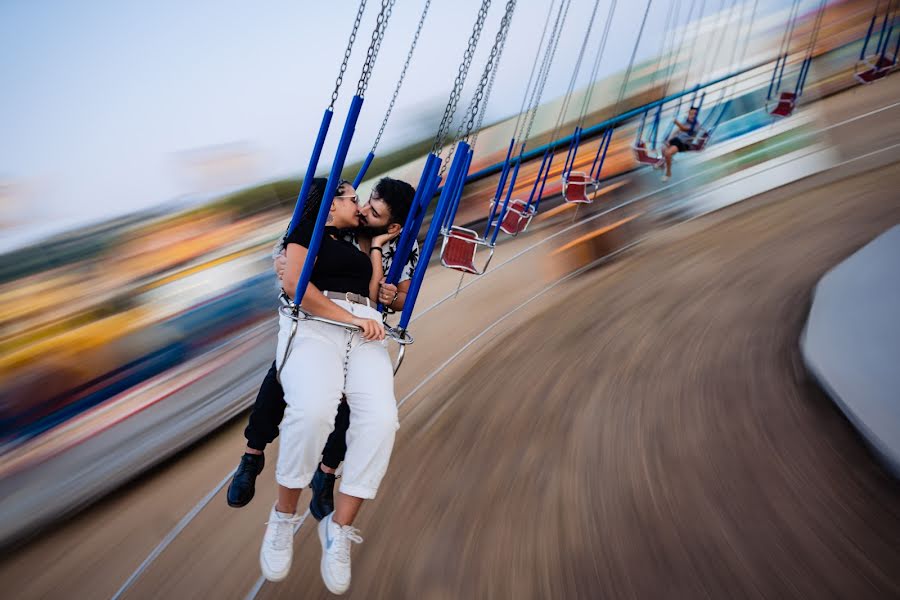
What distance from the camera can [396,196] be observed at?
157cm

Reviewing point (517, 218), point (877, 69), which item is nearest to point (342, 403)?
point (517, 218)

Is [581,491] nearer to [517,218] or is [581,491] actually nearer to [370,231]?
[370,231]

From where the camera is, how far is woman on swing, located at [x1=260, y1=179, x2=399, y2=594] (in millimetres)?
1293

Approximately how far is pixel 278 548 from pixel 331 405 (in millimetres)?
378

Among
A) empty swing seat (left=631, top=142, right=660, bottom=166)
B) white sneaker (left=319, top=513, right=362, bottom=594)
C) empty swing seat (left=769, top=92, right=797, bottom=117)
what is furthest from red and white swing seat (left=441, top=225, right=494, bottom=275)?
empty swing seat (left=769, top=92, right=797, bottom=117)

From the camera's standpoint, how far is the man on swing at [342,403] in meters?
1.45

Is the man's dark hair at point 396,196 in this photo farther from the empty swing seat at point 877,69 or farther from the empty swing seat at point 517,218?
the empty swing seat at point 877,69

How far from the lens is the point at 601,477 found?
84.9 inches

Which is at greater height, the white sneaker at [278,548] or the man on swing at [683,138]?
the man on swing at [683,138]

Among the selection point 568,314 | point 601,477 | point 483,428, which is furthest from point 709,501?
point 568,314

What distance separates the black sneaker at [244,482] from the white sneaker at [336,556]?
0.24 m

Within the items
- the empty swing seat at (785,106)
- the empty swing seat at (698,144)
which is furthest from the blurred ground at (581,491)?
the empty swing seat at (785,106)

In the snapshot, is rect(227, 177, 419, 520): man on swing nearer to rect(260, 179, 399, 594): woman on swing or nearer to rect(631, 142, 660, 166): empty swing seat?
rect(260, 179, 399, 594): woman on swing

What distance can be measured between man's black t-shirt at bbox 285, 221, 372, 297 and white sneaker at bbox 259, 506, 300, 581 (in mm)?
579
